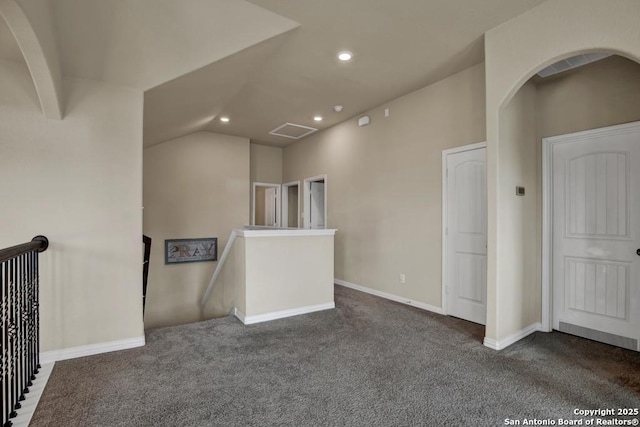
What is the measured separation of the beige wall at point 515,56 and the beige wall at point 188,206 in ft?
14.0

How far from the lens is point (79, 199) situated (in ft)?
9.00

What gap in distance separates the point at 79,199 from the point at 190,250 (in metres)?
3.60

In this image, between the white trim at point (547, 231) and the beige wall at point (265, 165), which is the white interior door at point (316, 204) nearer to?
the beige wall at point (265, 165)

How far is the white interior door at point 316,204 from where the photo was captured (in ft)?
22.0

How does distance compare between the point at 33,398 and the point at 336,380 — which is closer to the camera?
the point at 33,398

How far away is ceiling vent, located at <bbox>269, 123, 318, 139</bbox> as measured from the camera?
19.2 ft

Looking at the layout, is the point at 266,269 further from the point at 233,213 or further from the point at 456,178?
the point at 233,213

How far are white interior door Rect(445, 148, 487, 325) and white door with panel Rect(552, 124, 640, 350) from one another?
27.3 inches

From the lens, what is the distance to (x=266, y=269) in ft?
12.2

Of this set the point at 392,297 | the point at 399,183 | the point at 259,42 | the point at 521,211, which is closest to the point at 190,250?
the point at 392,297

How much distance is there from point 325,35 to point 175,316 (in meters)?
5.38

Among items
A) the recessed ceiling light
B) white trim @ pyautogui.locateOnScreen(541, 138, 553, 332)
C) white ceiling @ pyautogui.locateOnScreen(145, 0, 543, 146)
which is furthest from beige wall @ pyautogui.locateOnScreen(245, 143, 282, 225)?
white trim @ pyautogui.locateOnScreen(541, 138, 553, 332)

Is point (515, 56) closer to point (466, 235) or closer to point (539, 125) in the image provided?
point (539, 125)
